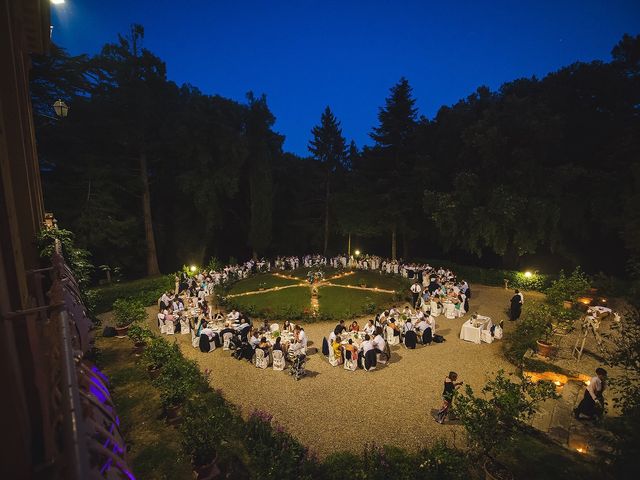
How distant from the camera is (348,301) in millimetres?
22234

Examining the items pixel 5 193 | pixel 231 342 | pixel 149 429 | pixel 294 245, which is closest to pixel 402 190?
pixel 294 245

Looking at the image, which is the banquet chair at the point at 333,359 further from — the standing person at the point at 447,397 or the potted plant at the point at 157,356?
the potted plant at the point at 157,356

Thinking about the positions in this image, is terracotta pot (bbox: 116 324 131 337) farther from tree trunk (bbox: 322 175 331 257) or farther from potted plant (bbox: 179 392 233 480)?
tree trunk (bbox: 322 175 331 257)

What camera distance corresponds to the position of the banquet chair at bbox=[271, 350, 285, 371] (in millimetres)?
13352

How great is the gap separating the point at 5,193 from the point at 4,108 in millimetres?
2568

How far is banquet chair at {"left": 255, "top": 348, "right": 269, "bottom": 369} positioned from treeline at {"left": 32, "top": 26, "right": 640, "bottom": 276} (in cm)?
1705

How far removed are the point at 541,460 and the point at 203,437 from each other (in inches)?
307

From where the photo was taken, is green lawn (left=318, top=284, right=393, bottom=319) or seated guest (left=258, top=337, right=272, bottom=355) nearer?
seated guest (left=258, top=337, right=272, bottom=355)

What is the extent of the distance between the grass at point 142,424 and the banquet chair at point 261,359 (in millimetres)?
4009

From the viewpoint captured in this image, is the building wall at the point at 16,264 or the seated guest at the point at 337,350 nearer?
the building wall at the point at 16,264

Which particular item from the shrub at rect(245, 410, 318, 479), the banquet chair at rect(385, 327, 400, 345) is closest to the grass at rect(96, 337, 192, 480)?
the shrub at rect(245, 410, 318, 479)

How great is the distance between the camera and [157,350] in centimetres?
1162

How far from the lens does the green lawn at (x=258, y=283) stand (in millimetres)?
26219

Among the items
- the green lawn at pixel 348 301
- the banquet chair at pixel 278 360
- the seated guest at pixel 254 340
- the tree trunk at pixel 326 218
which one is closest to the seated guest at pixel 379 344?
the banquet chair at pixel 278 360
